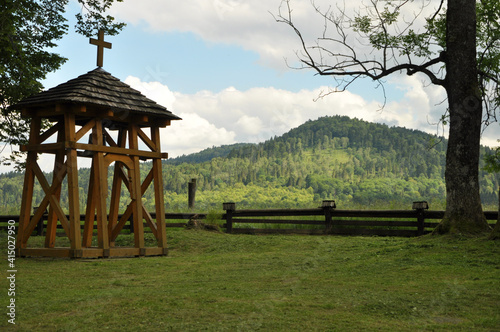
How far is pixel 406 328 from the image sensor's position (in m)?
5.88

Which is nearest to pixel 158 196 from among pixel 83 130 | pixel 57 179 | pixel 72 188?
pixel 72 188

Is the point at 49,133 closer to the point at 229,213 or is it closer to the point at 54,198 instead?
the point at 54,198

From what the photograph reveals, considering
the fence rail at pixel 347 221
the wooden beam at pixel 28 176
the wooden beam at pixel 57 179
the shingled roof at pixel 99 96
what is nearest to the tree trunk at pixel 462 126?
the fence rail at pixel 347 221

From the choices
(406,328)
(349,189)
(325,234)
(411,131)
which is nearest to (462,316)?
(406,328)

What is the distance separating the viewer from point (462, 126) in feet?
41.9

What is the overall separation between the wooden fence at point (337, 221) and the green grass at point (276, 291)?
5.32 meters

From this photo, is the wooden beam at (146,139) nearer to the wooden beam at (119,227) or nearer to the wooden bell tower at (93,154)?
the wooden bell tower at (93,154)

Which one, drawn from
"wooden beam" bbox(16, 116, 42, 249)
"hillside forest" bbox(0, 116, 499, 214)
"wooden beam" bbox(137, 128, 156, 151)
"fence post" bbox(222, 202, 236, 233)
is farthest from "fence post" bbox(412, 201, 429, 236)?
"hillside forest" bbox(0, 116, 499, 214)

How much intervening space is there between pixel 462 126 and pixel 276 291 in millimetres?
7424

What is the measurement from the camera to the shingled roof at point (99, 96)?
12953 millimetres

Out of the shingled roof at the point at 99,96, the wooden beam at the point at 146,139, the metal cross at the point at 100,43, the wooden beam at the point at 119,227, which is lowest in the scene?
the wooden beam at the point at 119,227

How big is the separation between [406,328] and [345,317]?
0.72 meters

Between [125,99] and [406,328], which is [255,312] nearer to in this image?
[406,328]

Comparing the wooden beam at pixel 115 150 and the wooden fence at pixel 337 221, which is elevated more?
the wooden beam at pixel 115 150
